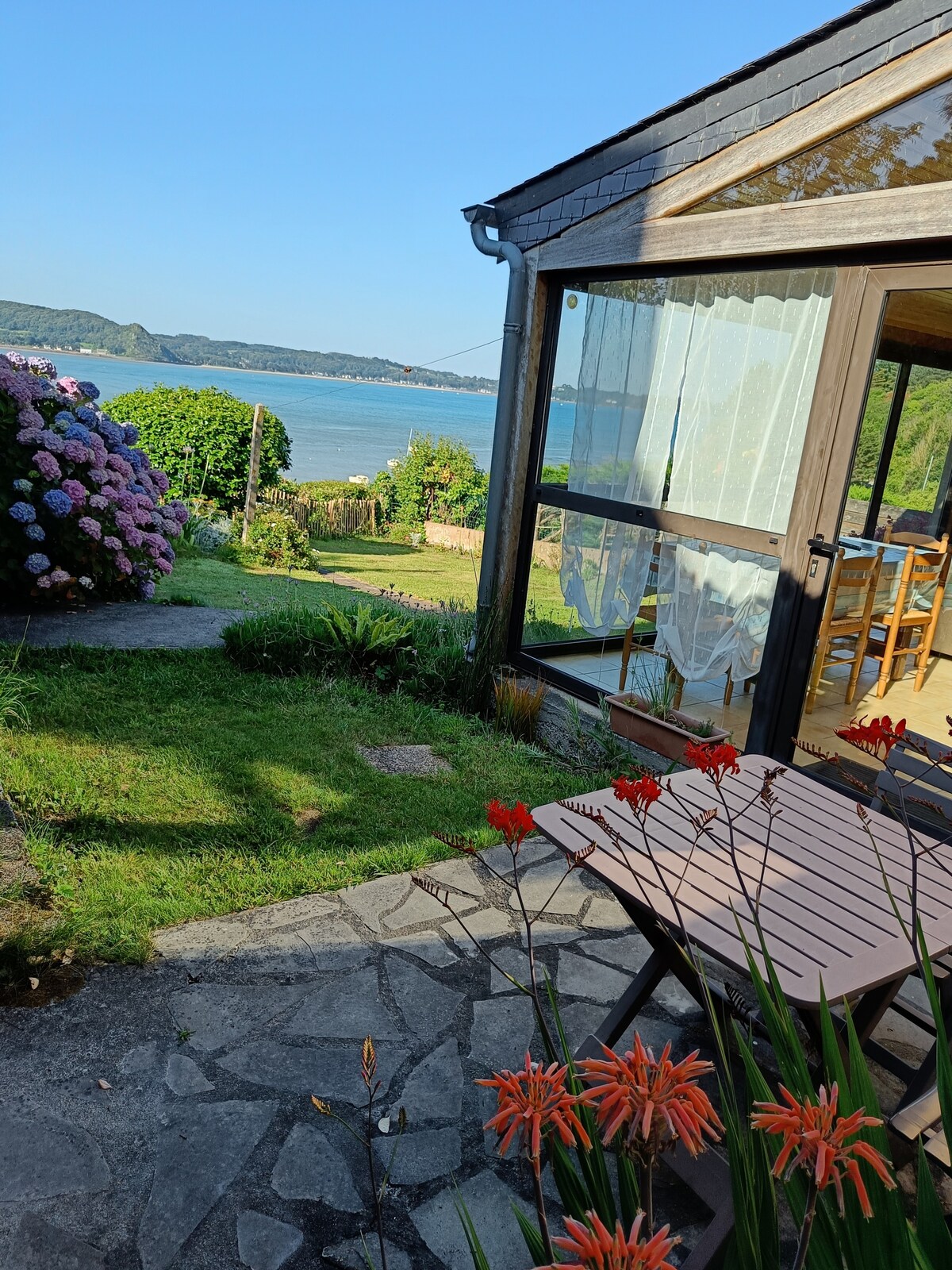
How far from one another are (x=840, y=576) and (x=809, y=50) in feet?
8.37

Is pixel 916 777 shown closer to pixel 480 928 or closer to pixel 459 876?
pixel 480 928

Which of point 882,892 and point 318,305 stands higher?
point 318,305

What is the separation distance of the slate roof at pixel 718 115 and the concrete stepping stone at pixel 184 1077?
4.15m

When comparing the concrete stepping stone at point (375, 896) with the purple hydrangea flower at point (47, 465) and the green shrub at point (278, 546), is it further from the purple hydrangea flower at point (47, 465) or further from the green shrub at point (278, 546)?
the green shrub at point (278, 546)

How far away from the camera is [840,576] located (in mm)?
4859

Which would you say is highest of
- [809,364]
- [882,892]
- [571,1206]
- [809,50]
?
[809,50]

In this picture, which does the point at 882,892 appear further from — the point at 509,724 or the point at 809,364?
the point at 509,724

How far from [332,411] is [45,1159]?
Answer: 98.8 m

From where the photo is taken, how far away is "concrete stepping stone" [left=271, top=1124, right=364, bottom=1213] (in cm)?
189

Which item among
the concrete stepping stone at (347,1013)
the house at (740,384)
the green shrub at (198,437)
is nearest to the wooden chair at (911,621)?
the house at (740,384)

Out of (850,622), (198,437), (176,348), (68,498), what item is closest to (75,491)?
(68,498)

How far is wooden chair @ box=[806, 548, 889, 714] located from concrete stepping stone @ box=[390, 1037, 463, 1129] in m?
3.32

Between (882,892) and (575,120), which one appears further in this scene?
(575,120)

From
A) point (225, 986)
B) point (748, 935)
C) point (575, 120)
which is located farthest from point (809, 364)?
point (575, 120)
